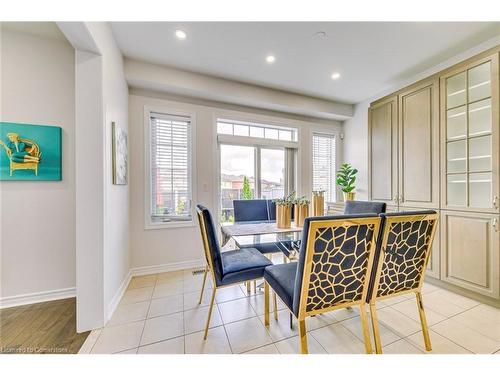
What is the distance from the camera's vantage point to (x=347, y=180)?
378 centimetres

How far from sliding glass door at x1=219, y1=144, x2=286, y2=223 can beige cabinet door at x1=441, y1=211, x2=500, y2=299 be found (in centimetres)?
230

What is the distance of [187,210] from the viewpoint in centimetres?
311

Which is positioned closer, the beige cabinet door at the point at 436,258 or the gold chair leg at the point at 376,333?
the gold chair leg at the point at 376,333

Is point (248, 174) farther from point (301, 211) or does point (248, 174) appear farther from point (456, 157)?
point (456, 157)

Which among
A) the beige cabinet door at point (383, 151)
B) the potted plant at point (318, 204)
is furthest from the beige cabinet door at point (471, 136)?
the potted plant at point (318, 204)

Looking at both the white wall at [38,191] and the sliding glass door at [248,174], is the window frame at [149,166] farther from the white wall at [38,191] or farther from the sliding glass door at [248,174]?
the white wall at [38,191]

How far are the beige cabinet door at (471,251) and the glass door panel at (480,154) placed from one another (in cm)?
49

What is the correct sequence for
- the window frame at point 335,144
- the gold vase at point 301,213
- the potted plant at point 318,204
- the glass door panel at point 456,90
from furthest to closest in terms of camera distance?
the window frame at point 335,144
the potted plant at point 318,204
the gold vase at point 301,213
the glass door panel at point 456,90

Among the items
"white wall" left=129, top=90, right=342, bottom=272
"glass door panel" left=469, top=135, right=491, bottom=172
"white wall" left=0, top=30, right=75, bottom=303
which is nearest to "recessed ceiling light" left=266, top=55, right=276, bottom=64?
"white wall" left=129, top=90, right=342, bottom=272

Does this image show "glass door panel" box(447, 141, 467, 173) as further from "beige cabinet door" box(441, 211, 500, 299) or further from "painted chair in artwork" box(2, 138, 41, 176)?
"painted chair in artwork" box(2, 138, 41, 176)

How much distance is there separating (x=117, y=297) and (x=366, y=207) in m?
2.84

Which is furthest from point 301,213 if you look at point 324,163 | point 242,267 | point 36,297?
point 36,297

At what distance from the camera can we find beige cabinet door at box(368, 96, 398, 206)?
2809 mm

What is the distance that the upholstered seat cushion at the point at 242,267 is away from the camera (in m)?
1.64
